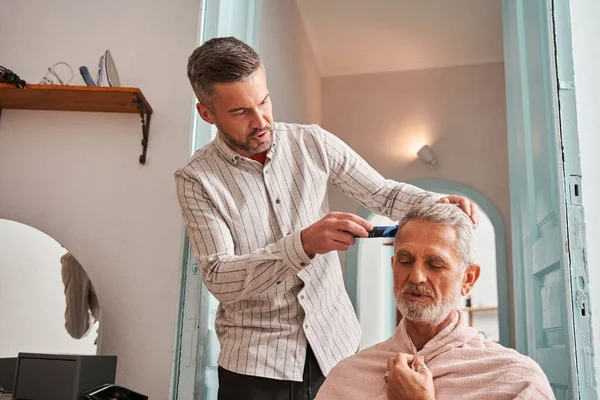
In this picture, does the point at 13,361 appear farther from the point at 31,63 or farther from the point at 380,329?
the point at 380,329

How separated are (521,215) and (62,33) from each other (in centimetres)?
224

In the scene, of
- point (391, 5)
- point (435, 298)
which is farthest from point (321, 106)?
point (435, 298)

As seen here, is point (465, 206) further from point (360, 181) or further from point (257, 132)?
point (257, 132)

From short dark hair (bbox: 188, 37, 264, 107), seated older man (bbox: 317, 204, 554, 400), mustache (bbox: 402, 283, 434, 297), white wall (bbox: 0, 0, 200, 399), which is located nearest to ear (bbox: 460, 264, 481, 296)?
seated older man (bbox: 317, 204, 554, 400)

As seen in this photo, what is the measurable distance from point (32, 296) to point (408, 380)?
6.19 feet

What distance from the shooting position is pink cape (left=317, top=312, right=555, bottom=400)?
1.37 m

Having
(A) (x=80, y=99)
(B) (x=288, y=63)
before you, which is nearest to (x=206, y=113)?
(A) (x=80, y=99)

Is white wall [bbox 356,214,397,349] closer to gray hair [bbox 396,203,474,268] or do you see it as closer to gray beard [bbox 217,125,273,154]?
gray beard [bbox 217,125,273,154]

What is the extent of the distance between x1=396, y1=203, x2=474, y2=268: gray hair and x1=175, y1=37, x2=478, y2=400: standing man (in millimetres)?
60

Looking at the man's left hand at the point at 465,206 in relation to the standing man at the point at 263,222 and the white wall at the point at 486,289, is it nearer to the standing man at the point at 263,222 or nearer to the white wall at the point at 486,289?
the standing man at the point at 263,222

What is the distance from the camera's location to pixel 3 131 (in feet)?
9.57

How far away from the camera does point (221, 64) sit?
1.75 metres

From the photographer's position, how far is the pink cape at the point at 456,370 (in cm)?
137

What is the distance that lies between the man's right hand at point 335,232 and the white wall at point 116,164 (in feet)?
4.25
